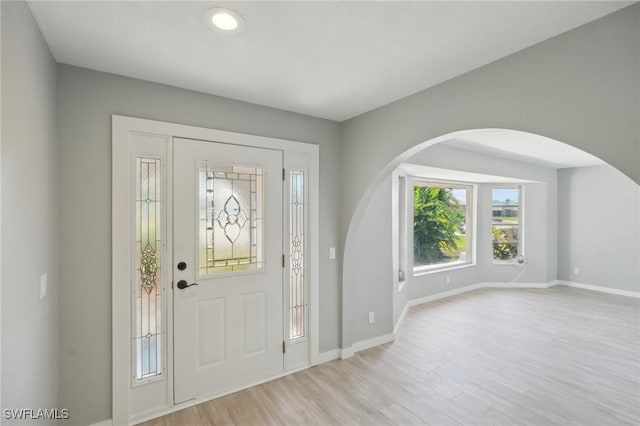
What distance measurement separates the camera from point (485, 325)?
4148mm

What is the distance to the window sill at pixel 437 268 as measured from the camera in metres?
5.35

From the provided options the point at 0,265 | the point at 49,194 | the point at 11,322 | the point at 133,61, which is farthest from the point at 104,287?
the point at 133,61

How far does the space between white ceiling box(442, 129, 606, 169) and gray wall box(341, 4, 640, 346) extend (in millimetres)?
1488

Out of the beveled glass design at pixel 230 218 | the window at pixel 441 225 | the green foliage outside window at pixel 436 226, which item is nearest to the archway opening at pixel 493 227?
the window at pixel 441 225

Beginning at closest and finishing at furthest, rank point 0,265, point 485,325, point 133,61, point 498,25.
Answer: point 0,265, point 498,25, point 133,61, point 485,325

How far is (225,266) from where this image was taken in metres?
2.55

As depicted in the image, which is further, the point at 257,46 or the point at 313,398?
the point at 313,398

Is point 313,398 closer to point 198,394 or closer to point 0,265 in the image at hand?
point 198,394

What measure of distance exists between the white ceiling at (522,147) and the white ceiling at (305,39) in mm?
1881

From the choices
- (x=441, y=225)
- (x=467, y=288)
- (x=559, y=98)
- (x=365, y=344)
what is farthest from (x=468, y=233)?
(x=559, y=98)

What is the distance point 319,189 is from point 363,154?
1.85 ft

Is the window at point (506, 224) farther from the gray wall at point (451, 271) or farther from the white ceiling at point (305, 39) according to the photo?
the white ceiling at point (305, 39)

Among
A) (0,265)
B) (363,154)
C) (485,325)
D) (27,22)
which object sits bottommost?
(485,325)

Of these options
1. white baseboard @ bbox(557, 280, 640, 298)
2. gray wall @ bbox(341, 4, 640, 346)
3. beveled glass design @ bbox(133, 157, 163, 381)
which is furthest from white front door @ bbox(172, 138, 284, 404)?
white baseboard @ bbox(557, 280, 640, 298)
